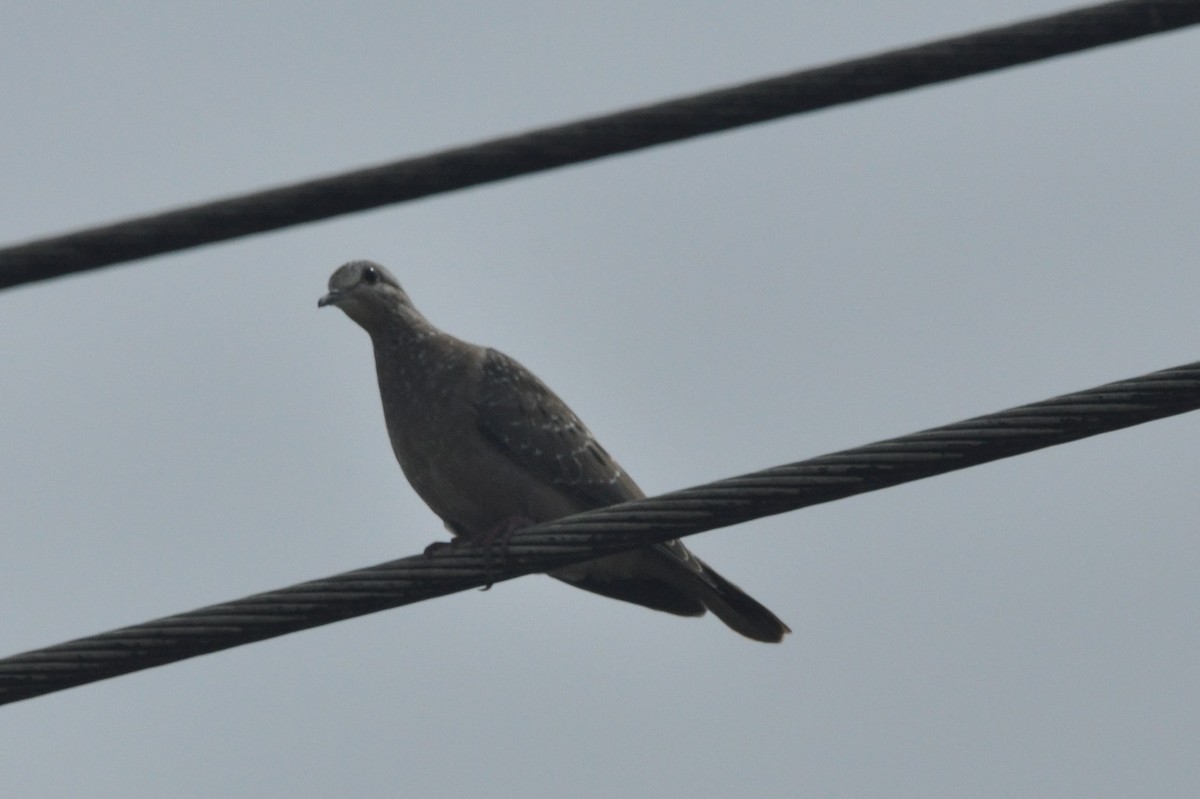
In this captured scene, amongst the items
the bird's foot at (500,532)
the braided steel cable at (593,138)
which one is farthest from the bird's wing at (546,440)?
the braided steel cable at (593,138)

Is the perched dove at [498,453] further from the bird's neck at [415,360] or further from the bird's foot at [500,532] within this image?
the bird's foot at [500,532]

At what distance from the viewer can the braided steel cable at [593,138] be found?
3422mm

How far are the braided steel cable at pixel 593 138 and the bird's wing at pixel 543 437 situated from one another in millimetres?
3243

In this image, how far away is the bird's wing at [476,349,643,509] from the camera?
6789mm

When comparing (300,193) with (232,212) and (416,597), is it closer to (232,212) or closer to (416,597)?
(232,212)

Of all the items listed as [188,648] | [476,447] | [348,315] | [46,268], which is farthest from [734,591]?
[46,268]

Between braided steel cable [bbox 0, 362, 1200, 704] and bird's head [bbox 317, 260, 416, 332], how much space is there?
328cm

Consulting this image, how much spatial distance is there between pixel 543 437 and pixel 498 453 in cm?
25

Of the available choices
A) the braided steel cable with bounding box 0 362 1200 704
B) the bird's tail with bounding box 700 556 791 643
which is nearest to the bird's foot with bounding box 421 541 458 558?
the bird's tail with bounding box 700 556 791 643

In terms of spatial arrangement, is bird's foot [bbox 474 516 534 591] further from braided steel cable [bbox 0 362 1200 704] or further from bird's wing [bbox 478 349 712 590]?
braided steel cable [bbox 0 362 1200 704]

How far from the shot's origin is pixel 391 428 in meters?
6.92

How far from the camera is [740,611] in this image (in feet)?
21.7

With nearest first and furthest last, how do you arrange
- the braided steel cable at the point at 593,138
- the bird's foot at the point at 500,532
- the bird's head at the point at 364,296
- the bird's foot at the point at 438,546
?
1. the braided steel cable at the point at 593,138
2. the bird's foot at the point at 500,532
3. the bird's foot at the point at 438,546
4. the bird's head at the point at 364,296

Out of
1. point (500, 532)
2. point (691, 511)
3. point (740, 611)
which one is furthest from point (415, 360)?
point (691, 511)
